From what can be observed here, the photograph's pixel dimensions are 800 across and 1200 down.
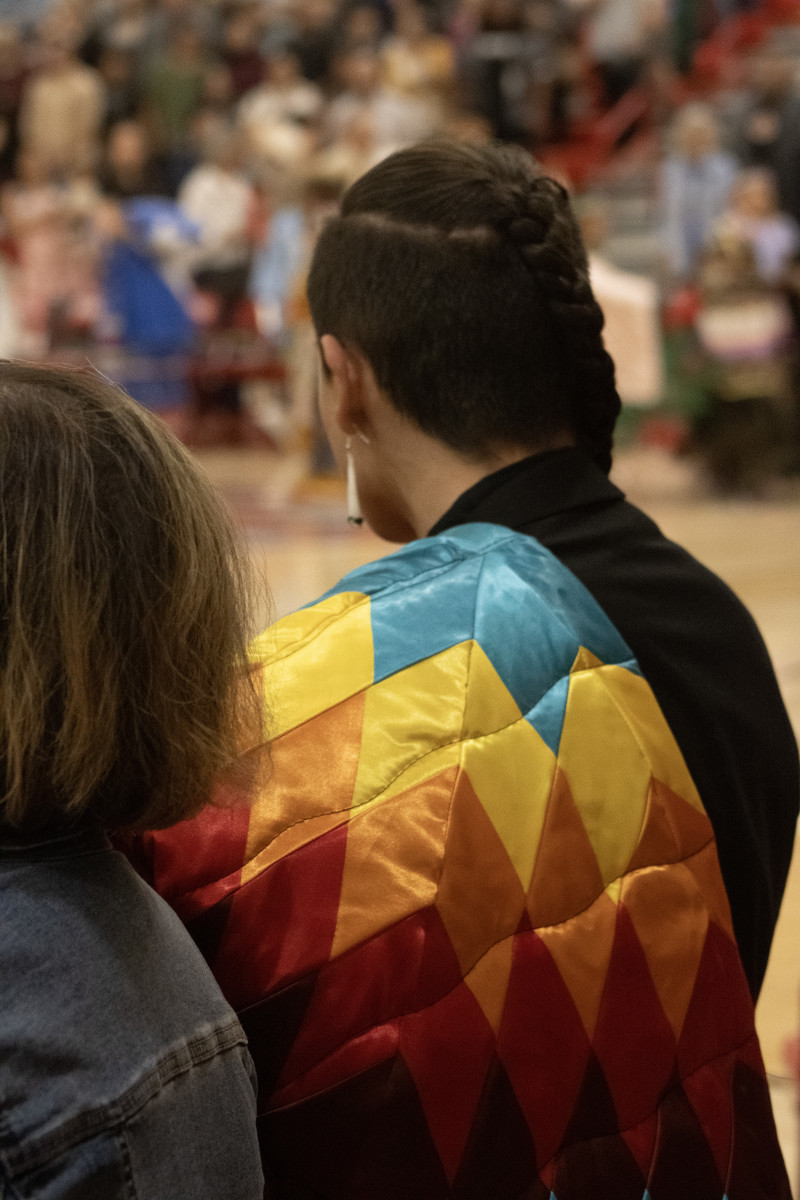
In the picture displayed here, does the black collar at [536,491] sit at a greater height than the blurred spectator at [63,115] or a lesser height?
lesser

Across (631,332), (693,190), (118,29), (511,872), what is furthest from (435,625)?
(118,29)

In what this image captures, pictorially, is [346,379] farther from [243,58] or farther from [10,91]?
[243,58]

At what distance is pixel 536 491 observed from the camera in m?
1.00

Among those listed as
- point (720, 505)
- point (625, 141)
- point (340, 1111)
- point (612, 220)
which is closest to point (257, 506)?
point (720, 505)

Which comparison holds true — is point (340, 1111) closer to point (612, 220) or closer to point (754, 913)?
point (754, 913)

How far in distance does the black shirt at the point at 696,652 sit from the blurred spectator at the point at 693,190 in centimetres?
758

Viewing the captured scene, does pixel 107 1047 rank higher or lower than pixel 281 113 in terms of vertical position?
lower

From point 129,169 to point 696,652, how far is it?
8.96 m

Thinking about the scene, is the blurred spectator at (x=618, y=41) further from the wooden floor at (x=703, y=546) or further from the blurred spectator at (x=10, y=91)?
the blurred spectator at (x=10, y=91)

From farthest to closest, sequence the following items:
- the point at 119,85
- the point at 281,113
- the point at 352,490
→ the point at 119,85 < the point at 281,113 < the point at 352,490

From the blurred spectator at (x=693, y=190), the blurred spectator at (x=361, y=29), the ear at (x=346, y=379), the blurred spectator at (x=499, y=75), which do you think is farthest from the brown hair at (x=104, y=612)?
the blurred spectator at (x=361, y=29)

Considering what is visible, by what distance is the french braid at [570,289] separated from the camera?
1.03 m

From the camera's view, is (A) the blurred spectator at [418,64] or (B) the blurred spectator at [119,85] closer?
(A) the blurred spectator at [418,64]

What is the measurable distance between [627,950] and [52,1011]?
0.35m
